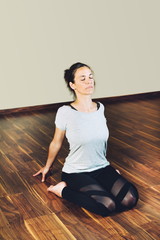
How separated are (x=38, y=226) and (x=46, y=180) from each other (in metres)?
0.67

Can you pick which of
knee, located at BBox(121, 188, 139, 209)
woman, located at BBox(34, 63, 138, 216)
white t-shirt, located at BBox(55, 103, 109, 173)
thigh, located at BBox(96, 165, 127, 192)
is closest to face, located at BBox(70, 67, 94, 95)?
woman, located at BBox(34, 63, 138, 216)

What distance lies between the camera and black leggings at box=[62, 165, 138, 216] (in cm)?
217

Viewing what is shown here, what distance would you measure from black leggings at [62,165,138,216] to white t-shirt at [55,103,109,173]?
58 millimetres

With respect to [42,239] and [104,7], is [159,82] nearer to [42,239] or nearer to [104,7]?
[104,7]

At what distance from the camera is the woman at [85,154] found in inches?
88.9

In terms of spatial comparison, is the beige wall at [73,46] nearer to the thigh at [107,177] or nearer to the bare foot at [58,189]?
the bare foot at [58,189]

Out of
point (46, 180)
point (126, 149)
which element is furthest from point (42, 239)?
point (126, 149)

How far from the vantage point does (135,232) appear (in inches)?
77.9

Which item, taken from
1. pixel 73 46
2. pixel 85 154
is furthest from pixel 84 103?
pixel 73 46

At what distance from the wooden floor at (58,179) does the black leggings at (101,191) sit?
49 millimetres

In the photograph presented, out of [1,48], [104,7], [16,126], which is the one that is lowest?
[16,126]

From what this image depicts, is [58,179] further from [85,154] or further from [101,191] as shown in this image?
[101,191]

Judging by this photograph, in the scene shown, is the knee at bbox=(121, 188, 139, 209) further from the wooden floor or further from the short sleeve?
the short sleeve

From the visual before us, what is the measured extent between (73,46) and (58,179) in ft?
9.37
